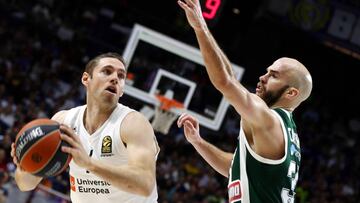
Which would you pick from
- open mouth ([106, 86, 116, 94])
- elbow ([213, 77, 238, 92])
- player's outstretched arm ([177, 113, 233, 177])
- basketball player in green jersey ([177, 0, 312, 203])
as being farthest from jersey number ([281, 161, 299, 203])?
open mouth ([106, 86, 116, 94])

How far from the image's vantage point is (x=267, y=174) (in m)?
3.83

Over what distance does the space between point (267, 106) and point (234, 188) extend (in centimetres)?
61

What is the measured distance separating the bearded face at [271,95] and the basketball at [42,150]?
1456 millimetres

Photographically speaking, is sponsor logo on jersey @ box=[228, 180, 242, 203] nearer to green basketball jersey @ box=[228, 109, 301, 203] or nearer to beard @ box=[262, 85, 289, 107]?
green basketball jersey @ box=[228, 109, 301, 203]

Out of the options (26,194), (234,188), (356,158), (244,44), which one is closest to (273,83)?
(234,188)

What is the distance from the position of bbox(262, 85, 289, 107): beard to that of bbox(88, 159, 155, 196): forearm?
107cm

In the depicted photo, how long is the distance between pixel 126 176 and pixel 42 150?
52 cm

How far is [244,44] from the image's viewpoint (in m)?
14.9

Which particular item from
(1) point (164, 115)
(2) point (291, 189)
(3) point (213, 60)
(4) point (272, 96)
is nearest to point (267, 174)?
(2) point (291, 189)

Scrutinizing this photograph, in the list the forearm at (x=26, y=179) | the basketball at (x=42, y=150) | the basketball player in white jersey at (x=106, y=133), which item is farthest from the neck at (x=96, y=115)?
the basketball at (x=42, y=150)

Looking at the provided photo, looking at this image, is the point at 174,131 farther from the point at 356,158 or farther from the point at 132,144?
the point at 132,144

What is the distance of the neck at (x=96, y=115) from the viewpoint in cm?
434

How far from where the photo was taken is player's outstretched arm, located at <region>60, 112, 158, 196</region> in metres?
3.21

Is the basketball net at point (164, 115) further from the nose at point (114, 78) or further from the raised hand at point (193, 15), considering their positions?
the raised hand at point (193, 15)
